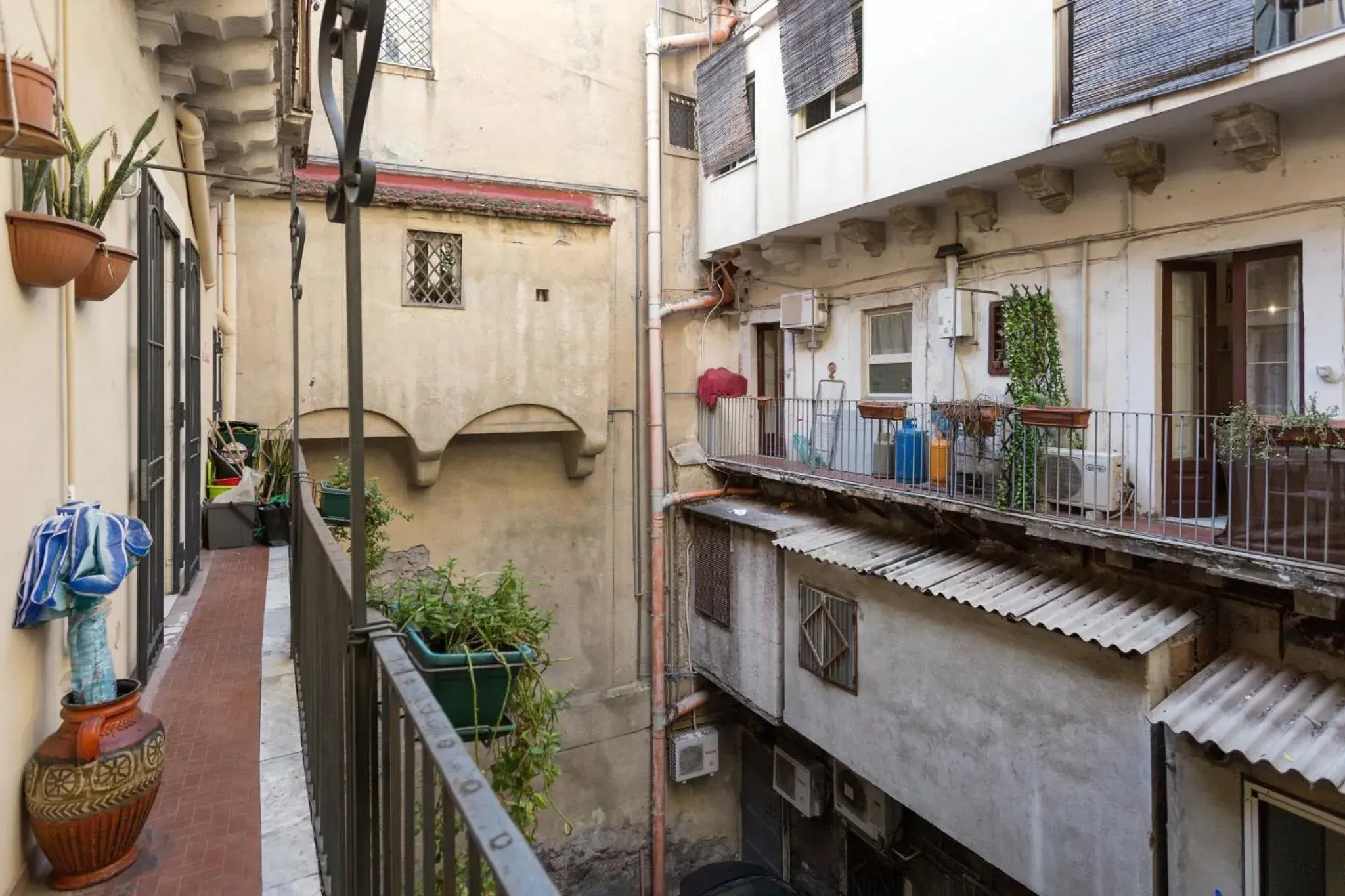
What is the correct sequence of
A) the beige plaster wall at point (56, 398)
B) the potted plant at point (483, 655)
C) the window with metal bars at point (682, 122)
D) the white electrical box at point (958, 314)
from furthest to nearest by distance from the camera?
the window with metal bars at point (682, 122), the white electrical box at point (958, 314), the potted plant at point (483, 655), the beige plaster wall at point (56, 398)

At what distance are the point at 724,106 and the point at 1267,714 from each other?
10661 mm

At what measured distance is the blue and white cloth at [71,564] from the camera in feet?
8.27

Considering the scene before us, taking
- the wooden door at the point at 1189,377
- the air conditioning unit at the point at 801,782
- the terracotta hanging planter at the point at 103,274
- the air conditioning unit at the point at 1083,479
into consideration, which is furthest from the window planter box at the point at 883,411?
the terracotta hanging planter at the point at 103,274

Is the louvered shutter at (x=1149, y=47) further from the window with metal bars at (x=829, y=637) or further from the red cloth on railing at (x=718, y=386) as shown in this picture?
the red cloth on railing at (x=718, y=386)

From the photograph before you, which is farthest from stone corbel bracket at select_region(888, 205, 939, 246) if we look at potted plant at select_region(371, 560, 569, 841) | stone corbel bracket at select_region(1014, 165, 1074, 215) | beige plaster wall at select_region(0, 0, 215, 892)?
beige plaster wall at select_region(0, 0, 215, 892)

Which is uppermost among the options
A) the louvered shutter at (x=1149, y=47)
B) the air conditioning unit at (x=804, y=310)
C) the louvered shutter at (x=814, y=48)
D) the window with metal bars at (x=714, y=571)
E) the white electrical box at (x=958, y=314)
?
the louvered shutter at (x=814, y=48)

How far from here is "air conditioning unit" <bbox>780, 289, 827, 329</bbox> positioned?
11.8 meters

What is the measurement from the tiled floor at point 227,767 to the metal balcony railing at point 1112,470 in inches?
246

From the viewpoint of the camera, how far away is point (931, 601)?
8125mm

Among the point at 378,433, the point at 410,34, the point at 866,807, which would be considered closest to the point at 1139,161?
the point at 866,807

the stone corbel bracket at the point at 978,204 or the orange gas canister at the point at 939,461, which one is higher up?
the stone corbel bracket at the point at 978,204

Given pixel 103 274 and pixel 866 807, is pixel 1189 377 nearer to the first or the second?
pixel 866 807

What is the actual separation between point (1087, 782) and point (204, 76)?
8.58 meters

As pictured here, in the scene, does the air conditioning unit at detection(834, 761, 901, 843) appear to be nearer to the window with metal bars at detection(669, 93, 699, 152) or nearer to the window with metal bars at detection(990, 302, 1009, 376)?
the window with metal bars at detection(990, 302, 1009, 376)
